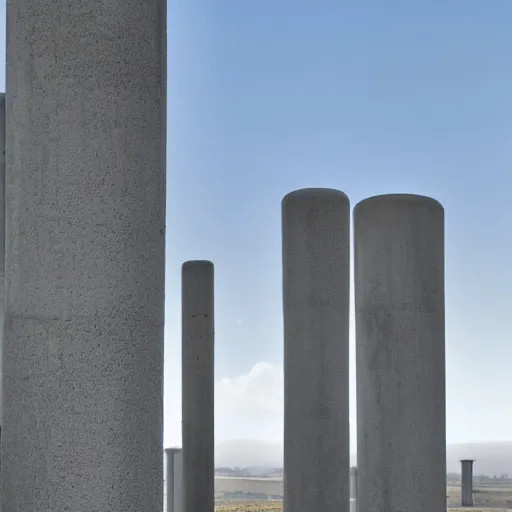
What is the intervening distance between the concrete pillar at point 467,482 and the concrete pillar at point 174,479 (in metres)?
7.50

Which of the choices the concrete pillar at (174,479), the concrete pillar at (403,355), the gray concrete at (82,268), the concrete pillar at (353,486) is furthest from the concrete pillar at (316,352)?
the concrete pillar at (174,479)

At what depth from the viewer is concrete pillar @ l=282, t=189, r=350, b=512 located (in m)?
11.4

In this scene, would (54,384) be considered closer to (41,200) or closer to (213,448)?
(41,200)

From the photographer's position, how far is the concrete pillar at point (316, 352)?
11430 millimetres

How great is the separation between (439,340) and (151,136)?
5325mm

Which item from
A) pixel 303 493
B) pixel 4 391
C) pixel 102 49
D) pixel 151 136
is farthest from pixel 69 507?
pixel 303 493

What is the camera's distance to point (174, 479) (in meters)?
19.1

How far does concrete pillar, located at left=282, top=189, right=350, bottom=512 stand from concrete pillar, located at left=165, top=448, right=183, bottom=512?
773cm

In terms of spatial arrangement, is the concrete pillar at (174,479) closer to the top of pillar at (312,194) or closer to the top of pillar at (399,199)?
the top of pillar at (312,194)

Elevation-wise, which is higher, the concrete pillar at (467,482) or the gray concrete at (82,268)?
the gray concrete at (82,268)

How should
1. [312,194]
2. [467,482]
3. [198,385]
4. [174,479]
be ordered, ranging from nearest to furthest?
[312,194], [198,385], [174,479], [467,482]

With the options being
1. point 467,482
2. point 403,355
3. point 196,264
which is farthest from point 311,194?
point 467,482

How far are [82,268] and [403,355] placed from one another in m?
5.29

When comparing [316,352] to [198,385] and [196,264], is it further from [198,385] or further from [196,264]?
[196,264]
